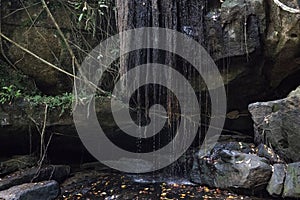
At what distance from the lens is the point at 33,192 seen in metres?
3.41

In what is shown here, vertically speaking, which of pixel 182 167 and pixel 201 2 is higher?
pixel 201 2

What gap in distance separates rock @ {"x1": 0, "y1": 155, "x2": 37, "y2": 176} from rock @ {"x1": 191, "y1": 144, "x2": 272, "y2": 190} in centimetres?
239

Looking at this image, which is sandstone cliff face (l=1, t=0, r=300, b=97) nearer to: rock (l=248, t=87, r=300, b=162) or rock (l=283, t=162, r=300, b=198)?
rock (l=248, t=87, r=300, b=162)

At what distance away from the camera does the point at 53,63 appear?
14.7ft

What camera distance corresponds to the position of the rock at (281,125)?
133 inches

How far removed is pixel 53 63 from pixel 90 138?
52.4 inches

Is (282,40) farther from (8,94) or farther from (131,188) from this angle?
(8,94)

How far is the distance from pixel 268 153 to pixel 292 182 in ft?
1.94

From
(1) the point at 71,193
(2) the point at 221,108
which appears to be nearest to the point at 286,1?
(2) the point at 221,108

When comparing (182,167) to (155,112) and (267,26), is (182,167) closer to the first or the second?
(155,112)

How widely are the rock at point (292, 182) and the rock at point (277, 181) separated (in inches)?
2.1

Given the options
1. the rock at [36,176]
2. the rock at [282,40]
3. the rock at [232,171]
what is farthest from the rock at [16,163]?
the rock at [282,40]

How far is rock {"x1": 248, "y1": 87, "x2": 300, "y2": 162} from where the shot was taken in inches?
133

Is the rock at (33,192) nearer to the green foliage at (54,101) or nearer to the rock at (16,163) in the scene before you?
the rock at (16,163)
